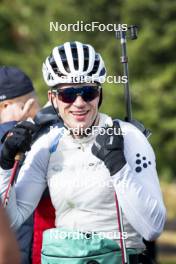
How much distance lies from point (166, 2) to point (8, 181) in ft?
92.4

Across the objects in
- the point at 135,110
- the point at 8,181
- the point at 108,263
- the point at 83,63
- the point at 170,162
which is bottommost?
the point at 170,162

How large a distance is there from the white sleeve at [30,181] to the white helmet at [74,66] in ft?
1.29

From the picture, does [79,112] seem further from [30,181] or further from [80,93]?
[30,181]

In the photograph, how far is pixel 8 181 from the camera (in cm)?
552

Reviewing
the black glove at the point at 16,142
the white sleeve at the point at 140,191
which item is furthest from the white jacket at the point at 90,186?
the black glove at the point at 16,142

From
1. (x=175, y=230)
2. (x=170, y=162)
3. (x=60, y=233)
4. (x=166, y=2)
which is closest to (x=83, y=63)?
(x=60, y=233)

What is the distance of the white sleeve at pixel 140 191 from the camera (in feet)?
17.3

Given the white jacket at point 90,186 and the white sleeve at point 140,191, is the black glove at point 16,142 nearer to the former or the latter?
the white jacket at point 90,186

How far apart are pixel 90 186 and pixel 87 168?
12 centimetres

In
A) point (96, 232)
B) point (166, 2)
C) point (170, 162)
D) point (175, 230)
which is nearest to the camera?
point (96, 232)

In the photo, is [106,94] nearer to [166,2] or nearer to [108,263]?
[166,2]

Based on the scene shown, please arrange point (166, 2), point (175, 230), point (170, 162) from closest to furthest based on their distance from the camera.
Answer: point (175, 230) → point (166, 2) → point (170, 162)

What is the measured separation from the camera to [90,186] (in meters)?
5.40

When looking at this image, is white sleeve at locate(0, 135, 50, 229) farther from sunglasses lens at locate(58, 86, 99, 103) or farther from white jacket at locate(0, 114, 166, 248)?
sunglasses lens at locate(58, 86, 99, 103)
